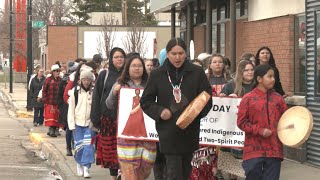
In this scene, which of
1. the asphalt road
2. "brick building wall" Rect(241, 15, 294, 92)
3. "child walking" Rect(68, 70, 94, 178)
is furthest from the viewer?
"brick building wall" Rect(241, 15, 294, 92)

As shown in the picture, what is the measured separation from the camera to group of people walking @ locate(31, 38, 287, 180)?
255 inches

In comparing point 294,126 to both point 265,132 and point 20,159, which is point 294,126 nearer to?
point 265,132

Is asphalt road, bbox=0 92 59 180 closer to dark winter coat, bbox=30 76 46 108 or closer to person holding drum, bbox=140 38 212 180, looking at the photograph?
dark winter coat, bbox=30 76 46 108

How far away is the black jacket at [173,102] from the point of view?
252 inches

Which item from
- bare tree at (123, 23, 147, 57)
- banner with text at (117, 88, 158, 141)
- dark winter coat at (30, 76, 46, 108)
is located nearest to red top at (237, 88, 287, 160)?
banner with text at (117, 88, 158, 141)

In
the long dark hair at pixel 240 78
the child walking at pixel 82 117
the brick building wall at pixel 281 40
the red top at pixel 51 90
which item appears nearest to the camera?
the long dark hair at pixel 240 78

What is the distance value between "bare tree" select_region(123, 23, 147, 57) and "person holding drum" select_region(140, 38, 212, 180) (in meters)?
37.9

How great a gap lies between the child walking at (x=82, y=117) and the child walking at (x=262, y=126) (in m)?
3.76

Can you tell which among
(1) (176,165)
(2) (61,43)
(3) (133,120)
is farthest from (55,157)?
(2) (61,43)

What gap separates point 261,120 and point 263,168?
1.78 feet

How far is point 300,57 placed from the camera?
36.9 feet

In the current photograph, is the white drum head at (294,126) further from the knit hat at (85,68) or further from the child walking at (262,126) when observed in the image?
the knit hat at (85,68)

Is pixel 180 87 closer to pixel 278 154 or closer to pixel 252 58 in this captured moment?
pixel 278 154

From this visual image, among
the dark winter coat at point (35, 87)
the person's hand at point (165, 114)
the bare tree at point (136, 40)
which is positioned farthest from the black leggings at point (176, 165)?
the bare tree at point (136, 40)
